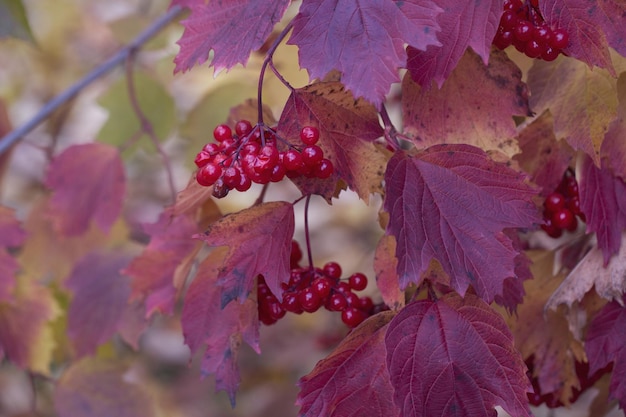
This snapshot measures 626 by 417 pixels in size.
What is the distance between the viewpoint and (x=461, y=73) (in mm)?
757

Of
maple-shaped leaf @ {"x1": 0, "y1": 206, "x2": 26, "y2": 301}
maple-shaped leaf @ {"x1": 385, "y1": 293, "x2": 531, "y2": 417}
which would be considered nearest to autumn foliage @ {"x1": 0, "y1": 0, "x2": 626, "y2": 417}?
maple-shaped leaf @ {"x1": 385, "y1": 293, "x2": 531, "y2": 417}

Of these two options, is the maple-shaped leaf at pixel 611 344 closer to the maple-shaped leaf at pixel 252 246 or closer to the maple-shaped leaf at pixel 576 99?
the maple-shaped leaf at pixel 576 99

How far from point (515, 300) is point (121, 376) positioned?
879mm

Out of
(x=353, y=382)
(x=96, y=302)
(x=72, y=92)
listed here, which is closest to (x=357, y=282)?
(x=353, y=382)

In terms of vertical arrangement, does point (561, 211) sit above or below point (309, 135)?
below

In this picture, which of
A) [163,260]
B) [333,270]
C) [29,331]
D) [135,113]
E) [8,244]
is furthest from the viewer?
[135,113]

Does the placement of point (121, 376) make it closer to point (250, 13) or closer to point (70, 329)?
point (70, 329)

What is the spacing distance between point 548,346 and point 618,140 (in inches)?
11.4

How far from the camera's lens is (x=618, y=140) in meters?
0.76

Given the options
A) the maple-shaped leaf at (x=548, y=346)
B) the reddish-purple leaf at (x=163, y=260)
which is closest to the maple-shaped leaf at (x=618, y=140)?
the maple-shaped leaf at (x=548, y=346)

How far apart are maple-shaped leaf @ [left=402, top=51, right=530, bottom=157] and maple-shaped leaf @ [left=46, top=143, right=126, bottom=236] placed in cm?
76

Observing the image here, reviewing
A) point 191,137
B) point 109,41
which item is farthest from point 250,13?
point 109,41

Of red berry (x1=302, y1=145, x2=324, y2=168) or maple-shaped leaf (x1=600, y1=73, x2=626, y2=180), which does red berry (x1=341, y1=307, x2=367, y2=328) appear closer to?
red berry (x1=302, y1=145, x2=324, y2=168)

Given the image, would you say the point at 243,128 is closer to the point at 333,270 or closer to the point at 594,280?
the point at 333,270
